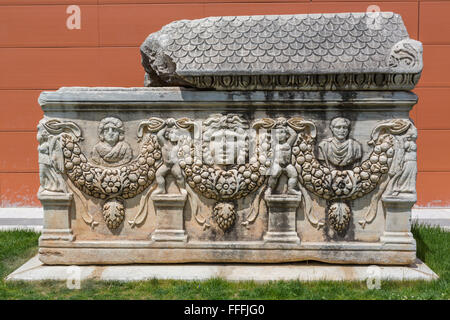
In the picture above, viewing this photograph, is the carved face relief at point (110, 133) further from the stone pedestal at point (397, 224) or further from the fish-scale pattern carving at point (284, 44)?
the stone pedestal at point (397, 224)

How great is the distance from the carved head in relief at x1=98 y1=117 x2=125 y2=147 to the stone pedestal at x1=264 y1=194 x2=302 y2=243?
1170 mm

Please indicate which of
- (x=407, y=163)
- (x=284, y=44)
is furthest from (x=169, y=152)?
(x=407, y=163)

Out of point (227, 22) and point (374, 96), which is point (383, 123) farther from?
point (227, 22)

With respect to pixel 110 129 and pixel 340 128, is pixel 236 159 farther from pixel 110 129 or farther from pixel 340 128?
pixel 110 129

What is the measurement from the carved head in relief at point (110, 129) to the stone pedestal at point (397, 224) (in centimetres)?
196

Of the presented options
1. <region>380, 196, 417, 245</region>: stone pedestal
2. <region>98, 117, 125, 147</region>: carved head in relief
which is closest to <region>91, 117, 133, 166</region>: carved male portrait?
<region>98, 117, 125, 147</region>: carved head in relief

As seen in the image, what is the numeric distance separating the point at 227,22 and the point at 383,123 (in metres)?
1.34

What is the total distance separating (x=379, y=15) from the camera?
3127 millimetres

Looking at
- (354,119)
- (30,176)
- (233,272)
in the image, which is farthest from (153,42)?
(30,176)

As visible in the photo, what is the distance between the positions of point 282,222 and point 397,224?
32.4 inches

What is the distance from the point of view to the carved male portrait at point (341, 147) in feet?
10.0

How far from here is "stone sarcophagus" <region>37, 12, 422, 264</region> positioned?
9.96ft
